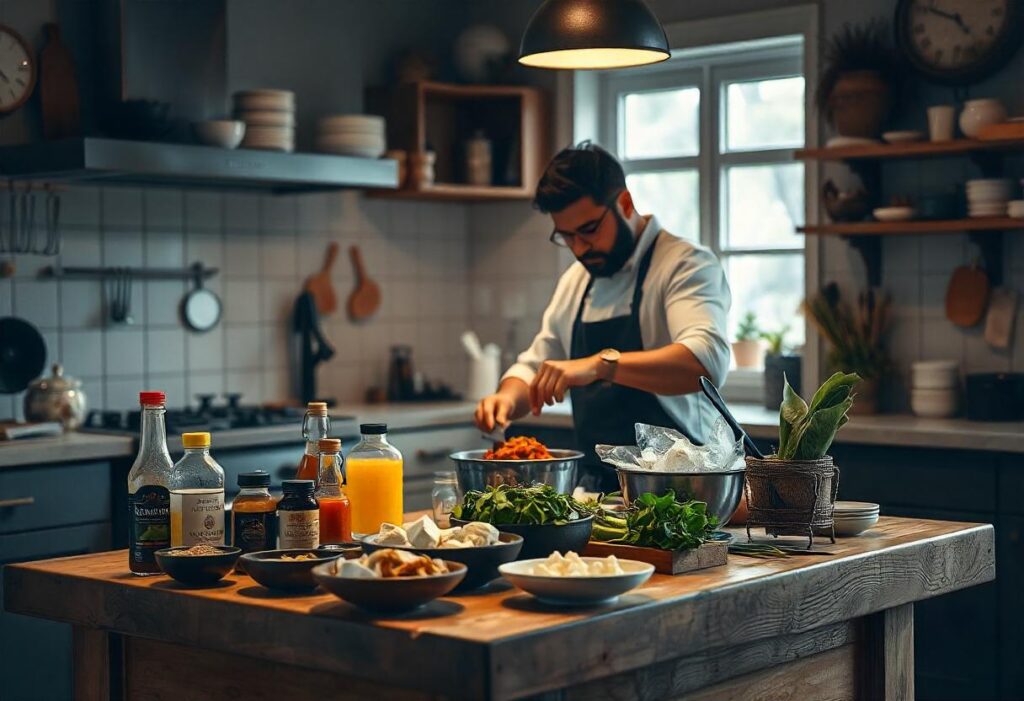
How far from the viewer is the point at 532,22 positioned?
2.84m

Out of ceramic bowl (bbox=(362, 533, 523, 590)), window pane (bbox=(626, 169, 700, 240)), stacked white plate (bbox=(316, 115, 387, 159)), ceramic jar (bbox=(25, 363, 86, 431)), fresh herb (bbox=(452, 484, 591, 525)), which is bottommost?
ceramic bowl (bbox=(362, 533, 523, 590))

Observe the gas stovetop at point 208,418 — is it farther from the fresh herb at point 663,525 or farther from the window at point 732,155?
the fresh herb at point 663,525

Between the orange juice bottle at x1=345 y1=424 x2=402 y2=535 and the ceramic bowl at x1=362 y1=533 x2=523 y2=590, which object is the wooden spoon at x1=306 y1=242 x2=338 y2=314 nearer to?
the orange juice bottle at x1=345 y1=424 x2=402 y2=535

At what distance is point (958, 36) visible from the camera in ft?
14.8

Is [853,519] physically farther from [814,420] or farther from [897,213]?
[897,213]

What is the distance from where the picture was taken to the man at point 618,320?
3199 millimetres

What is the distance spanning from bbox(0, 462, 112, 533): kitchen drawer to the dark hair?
161 cm

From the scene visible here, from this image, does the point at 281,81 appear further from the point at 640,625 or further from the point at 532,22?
the point at 640,625

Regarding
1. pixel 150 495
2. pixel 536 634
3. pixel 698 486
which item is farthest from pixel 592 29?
pixel 536 634

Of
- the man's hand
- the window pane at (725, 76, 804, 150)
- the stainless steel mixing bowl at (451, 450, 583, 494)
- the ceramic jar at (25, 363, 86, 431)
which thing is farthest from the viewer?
the window pane at (725, 76, 804, 150)

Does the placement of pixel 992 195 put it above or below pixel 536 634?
above

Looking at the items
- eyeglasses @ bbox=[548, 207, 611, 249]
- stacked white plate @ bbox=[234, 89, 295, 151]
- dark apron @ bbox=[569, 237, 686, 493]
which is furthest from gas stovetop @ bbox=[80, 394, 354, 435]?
eyeglasses @ bbox=[548, 207, 611, 249]

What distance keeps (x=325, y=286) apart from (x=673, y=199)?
4.71ft

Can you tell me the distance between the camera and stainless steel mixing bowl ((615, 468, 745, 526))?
2.45 metres
